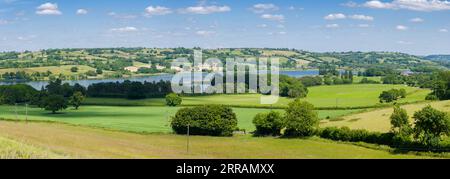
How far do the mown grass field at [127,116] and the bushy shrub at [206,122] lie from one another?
320 centimetres

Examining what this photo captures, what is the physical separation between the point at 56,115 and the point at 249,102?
41.3 m

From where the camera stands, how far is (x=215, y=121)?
6806 centimetres

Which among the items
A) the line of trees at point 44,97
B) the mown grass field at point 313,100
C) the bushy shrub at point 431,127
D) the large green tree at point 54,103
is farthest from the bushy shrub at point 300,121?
the line of trees at point 44,97

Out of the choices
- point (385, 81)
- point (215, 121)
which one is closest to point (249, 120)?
point (215, 121)

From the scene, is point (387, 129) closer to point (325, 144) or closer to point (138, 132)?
point (325, 144)


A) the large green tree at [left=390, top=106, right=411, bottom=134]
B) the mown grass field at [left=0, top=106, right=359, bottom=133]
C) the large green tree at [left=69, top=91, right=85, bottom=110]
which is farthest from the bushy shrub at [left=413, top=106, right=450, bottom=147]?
the large green tree at [left=69, top=91, right=85, bottom=110]

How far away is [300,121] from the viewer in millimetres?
65312

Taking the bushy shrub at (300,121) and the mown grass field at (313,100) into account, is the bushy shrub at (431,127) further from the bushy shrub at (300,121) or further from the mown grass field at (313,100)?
the mown grass field at (313,100)

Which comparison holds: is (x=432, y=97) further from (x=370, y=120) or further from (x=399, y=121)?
(x=399, y=121)

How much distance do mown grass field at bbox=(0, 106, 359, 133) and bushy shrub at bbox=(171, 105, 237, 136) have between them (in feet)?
10.5

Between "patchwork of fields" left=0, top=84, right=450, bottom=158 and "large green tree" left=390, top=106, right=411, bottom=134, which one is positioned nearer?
"patchwork of fields" left=0, top=84, right=450, bottom=158

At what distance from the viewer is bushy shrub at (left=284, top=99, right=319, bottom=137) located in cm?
6525

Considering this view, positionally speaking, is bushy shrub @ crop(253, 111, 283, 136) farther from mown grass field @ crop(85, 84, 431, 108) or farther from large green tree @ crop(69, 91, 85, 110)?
large green tree @ crop(69, 91, 85, 110)
